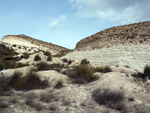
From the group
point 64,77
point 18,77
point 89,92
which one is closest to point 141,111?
point 89,92

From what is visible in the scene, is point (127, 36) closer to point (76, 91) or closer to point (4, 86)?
point (76, 91)

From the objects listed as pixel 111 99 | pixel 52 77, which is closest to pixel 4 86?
pixel 52 77

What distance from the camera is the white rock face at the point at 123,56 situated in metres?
17.4

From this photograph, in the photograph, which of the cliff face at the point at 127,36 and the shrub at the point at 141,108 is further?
the cliff face at the point at 127,36

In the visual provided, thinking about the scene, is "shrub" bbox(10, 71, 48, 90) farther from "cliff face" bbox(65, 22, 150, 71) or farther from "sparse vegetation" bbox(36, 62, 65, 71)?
"cliff face" bbox(65, 22, 150, 71)

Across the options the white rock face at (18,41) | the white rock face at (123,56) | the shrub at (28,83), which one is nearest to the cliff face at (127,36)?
the white rock face at (123,56)

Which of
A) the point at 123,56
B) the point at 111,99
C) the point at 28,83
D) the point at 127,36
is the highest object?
the point at 127,36

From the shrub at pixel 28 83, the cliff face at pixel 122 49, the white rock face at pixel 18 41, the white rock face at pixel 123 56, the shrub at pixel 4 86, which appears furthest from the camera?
the white rock face at pixel 18 41

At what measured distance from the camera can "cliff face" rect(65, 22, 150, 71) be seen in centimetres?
1795

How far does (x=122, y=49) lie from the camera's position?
19859mm

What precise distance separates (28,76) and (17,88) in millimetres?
931

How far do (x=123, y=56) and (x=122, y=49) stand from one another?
1280mm

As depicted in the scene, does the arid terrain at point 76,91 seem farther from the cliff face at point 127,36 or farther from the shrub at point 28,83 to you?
the cliff face at point 127,36

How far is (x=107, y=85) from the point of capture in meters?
→ 8.27
